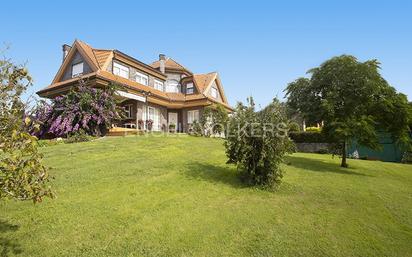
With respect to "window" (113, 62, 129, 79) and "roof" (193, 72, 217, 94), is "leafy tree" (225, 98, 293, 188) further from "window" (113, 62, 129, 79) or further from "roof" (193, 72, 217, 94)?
"roof" (193, 72, 217, 94)

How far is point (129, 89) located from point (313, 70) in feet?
50.7

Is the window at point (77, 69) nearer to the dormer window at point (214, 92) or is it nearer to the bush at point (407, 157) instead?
the dormer window at point (214, 92)

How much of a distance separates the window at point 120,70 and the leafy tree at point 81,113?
5.76 m

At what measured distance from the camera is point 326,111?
15789mm

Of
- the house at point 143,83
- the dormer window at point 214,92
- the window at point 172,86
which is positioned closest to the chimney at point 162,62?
the house at point 143,83

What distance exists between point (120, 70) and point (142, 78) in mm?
3110

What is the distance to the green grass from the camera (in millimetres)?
5816

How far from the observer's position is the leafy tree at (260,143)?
9.68 m

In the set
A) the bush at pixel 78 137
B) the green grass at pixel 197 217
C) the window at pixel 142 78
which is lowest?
the green grass at pixel 197 217

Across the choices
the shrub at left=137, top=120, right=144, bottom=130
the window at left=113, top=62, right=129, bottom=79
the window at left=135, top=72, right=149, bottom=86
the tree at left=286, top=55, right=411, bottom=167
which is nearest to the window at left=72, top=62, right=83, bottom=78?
the window at left=113, top=62, right=129, bottom=79

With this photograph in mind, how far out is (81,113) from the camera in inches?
802

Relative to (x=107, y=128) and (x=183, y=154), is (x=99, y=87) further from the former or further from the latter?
(x=183, y=154)

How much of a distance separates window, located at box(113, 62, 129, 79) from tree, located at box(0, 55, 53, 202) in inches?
922

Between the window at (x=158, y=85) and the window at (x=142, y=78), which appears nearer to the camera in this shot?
the window at (x=142, y=78)
